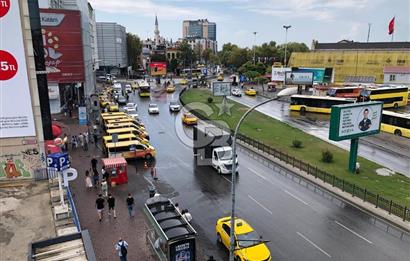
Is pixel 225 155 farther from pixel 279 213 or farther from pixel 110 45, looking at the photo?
pixel 110 45

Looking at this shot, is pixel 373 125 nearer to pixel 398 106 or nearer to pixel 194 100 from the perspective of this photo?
pixel 398 106

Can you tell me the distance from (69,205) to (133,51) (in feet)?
427

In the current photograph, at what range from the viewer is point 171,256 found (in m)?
14.0

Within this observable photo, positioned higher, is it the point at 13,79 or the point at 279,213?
the point at 13,79

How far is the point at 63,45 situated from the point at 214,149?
29698 mm

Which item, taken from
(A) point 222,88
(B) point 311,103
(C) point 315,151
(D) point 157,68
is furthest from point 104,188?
(D) point 157,68

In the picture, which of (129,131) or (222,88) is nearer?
(129,131)

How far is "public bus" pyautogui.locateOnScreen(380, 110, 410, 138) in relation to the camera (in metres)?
40.0

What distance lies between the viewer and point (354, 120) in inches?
1033

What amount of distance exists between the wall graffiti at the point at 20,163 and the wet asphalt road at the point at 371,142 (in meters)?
27.7

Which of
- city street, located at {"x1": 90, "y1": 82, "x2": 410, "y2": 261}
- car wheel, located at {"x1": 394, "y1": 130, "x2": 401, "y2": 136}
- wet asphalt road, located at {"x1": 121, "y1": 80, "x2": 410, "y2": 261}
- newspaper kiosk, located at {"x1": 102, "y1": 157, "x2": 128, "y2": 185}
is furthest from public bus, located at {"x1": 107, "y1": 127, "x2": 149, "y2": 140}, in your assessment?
car wheel, located at {"x1": 394, "y1": 130, "x2": 401, "y2": 136}

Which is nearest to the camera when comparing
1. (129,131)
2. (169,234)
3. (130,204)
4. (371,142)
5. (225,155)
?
(169,234)

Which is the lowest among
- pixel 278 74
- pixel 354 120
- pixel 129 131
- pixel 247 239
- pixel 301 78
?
pixel 247 239

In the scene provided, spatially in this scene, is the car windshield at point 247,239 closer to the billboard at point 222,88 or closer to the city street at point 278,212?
the city street at point 278,212
